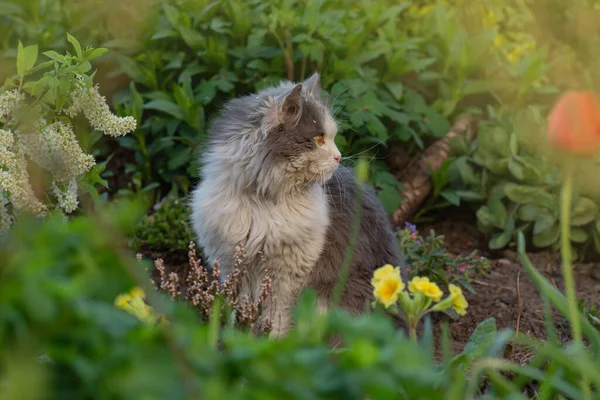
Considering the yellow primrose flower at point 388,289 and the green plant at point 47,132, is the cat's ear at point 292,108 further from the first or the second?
the yellow primrose flower at point 388,289

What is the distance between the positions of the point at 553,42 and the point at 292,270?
4.00 m

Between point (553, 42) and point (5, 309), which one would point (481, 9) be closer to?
point (553, 42)

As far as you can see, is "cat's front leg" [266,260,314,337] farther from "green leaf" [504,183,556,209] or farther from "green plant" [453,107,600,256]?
"green leaf" [504,183,556,209]

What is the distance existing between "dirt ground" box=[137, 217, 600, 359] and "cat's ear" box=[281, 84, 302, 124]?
142cm

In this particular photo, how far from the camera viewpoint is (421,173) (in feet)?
18.0

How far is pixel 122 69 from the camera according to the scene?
5273mm

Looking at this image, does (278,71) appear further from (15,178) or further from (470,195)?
(15,178)

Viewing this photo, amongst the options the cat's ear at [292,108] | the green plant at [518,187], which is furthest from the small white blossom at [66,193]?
the green plant at [518,187]

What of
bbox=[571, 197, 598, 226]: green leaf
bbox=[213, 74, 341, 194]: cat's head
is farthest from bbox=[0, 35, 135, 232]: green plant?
bbox=[571, 197, 598, 226]: green leaf

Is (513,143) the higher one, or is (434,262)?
(513,143)

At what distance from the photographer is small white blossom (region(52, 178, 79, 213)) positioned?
3.22 m

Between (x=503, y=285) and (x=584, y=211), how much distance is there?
75 cm

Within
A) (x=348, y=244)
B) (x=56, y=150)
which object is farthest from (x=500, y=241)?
(x=56, y=150)

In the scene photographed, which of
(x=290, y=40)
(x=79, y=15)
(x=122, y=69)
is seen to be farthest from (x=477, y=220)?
(x=79, y=15)
